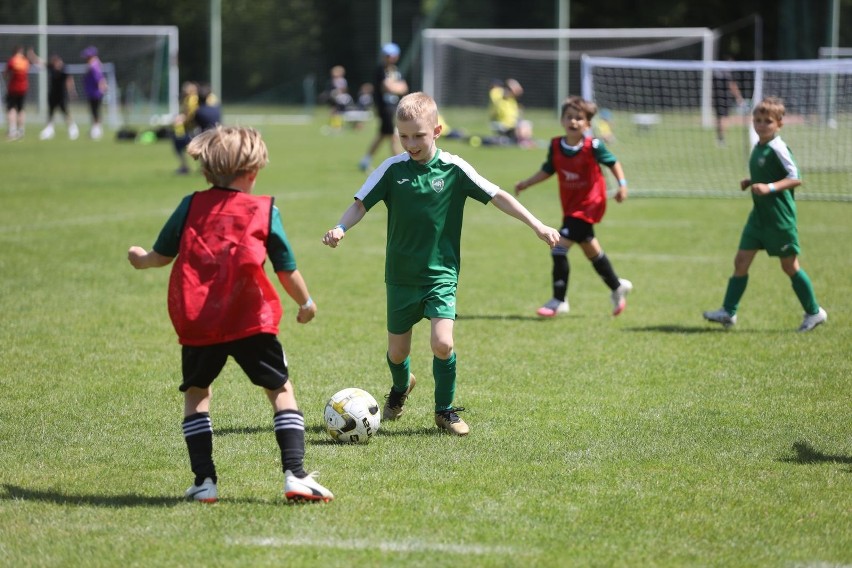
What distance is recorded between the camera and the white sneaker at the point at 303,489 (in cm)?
469

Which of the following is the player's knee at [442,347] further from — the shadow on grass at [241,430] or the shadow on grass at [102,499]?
the shadow on grass at [102,499]

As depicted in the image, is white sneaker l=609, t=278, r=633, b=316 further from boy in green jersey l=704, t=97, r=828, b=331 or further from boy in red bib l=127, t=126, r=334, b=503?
boy in red bib l=127, t=126, r=334, b=503

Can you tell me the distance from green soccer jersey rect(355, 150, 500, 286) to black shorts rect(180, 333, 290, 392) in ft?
4.37

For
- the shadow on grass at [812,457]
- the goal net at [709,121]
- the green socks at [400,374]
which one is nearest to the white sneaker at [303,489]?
the green socks at [400,374]

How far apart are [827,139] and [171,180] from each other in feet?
48.1

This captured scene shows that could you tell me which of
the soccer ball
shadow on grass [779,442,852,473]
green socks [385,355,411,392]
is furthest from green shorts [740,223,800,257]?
the soccer ball

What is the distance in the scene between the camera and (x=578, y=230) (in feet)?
31.4

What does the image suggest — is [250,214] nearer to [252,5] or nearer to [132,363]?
[132,363]

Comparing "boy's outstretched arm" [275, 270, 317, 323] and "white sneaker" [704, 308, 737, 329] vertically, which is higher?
"boy's outstretched arm" [275, 270, 317, 323]

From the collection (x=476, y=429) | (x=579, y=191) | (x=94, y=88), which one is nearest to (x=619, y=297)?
(x=579, y=191)

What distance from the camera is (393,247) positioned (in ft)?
19.4

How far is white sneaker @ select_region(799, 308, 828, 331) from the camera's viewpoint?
8.75 m

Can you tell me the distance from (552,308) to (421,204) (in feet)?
12.8

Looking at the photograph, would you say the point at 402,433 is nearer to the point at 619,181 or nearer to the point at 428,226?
the point at 428,226
